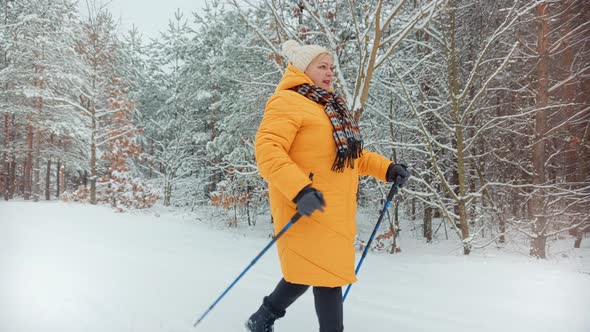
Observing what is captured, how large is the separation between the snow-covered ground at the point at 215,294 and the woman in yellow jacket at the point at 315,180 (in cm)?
81

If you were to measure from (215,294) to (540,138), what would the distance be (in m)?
7.65

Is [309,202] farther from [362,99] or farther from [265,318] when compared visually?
[362,99]

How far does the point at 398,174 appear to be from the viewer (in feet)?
8.08

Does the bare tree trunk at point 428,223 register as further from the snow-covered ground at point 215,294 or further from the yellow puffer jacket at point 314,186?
the yellow puffer jacket at point 314,186

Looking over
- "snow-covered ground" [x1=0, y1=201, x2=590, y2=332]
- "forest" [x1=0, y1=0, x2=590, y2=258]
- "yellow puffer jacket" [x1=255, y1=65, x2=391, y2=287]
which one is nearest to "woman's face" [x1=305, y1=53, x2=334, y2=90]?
"yellow puffer jacket" [x1=255, y1=65, x2=391, y2=287]

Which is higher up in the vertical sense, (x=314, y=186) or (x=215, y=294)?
(x=314, y=186)

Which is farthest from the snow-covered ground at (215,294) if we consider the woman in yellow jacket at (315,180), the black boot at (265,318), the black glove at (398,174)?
the black glove at (398,174)

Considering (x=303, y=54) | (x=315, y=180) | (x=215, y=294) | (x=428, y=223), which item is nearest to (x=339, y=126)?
(x=315, y=180)

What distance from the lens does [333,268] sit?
1962 mm

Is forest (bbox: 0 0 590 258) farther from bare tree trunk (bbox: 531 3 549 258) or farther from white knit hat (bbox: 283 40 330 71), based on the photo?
white knit hat (bbox: 283 40 330 71)

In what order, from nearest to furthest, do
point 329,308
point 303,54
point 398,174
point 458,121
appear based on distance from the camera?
point 329,308 < point 303,54 < point 398,174 < point 458,121

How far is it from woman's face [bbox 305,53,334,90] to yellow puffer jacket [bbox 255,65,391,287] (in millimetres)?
248

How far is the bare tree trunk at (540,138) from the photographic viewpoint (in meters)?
7.41

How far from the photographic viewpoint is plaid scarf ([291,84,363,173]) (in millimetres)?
1987
